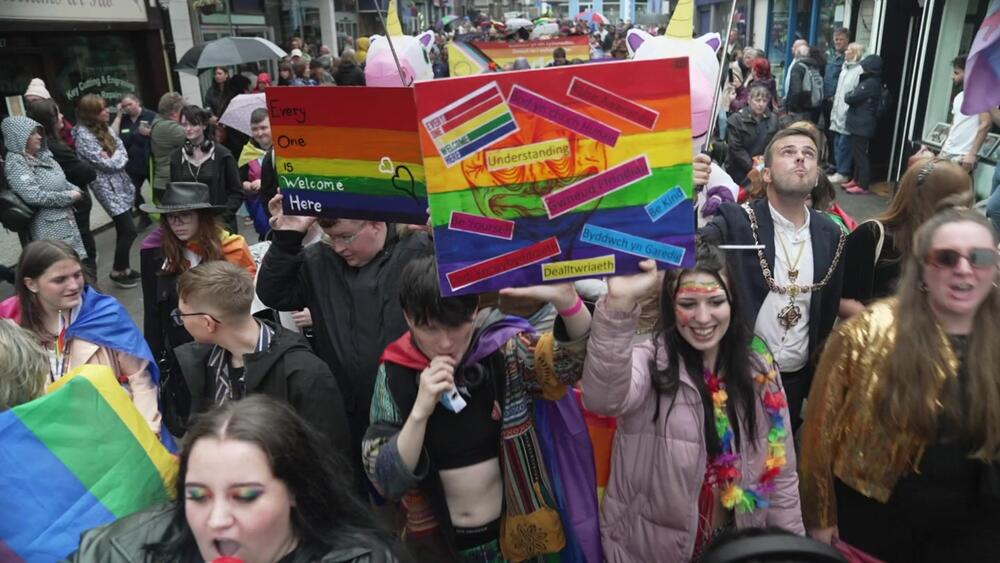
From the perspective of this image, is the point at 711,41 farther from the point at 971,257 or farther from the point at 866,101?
the point at 866,101

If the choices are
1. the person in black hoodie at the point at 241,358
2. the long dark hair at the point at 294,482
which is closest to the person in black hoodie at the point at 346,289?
the person in black hoodie at the point at 241,358

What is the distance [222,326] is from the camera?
265cm

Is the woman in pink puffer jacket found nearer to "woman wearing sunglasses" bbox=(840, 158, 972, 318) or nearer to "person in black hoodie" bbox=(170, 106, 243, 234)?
"woman wearing sunglasses" bbox=(840, 158, 972, 318)

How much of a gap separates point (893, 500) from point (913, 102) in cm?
904

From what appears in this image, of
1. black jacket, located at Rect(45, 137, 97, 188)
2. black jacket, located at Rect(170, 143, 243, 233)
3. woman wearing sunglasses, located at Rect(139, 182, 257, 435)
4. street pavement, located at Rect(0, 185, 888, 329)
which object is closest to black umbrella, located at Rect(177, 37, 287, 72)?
street pavement, located at Rect(0, 185, 888, 329)

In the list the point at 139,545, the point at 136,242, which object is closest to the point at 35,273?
the point at 139,545

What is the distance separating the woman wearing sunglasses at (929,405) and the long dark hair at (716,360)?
32 centimetres

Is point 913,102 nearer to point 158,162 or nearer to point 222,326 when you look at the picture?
point 158,162

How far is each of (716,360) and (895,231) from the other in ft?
5.36

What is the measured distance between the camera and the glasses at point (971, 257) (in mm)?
2137

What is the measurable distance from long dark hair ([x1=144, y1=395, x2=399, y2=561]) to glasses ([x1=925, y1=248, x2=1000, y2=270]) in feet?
5.74

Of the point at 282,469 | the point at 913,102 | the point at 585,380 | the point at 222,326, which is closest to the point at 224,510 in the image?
the point at 282,469

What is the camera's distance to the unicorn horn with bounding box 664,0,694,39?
13.0 ft

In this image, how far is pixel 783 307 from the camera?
3.30 m
